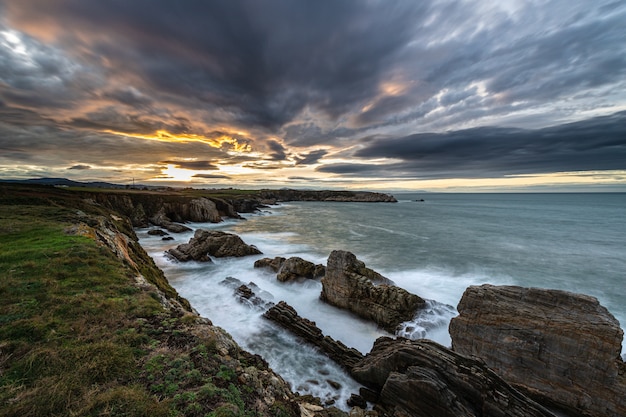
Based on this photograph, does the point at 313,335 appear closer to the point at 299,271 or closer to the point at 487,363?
the point at 487,363

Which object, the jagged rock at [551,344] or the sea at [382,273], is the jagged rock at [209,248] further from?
the jagged rock at [551,344]

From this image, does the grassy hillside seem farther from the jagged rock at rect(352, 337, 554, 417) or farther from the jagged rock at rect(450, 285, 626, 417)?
the jagged rock at rect(450, 285, 626, 417)

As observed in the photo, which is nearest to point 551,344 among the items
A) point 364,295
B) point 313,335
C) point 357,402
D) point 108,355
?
point 357,402

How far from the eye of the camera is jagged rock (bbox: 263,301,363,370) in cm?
1268

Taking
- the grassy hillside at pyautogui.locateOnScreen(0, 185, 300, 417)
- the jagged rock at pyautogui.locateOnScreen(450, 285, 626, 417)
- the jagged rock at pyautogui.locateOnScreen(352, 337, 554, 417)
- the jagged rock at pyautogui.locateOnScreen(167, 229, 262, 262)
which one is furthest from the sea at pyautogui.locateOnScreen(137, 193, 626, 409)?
the grassy hillside at pyautogui.locateOnScreen(0, 185, 300, 417)

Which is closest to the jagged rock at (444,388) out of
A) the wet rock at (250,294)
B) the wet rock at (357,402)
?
the wet rock at (357,402)

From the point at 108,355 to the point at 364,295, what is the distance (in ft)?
47.9

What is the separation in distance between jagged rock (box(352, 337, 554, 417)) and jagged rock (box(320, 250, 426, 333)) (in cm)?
666

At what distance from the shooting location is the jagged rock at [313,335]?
12680mm

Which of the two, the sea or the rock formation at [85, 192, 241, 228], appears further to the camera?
the rock formation at [85, 192, 241, 228]

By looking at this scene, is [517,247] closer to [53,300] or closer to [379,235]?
[379,235]

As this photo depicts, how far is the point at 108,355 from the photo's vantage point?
19.4 ft

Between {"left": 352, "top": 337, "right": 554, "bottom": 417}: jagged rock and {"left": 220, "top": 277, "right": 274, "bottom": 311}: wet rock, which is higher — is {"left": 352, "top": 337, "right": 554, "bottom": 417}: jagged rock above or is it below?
above

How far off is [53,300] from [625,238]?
7721cm
